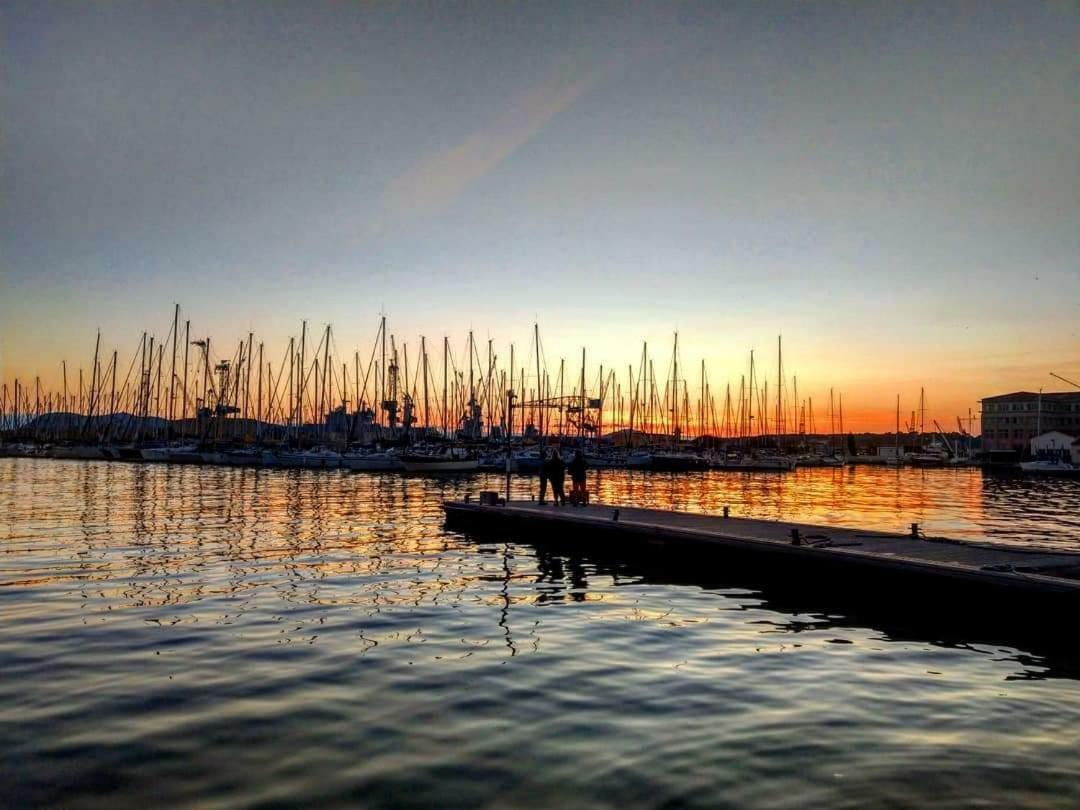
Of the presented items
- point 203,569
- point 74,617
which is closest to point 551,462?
point 203,569

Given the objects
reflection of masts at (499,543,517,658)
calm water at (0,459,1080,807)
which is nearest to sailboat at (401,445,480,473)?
reflection of masts at (499,543,517,658)

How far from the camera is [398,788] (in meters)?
7.73

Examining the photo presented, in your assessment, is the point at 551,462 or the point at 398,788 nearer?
the point at 398,788

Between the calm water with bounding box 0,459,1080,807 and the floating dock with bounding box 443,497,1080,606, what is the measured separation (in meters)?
0.78

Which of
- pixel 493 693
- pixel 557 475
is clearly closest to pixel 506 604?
pixel 493 693

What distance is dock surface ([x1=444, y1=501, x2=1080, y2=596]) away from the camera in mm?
16312

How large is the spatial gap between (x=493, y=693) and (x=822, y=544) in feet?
39.8

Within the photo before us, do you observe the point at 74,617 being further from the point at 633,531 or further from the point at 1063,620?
the point at 1063,620

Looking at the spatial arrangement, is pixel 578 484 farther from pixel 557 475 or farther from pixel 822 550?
pixel 822 550

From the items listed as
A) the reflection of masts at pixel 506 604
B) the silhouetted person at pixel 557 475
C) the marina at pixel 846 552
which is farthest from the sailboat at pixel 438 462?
the reflection of masts at pixel 506 604

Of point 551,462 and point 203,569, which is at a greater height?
point 551,462

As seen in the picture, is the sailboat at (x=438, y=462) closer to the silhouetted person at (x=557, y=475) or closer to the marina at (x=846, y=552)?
the silhouetted person at (x=557, y=475)

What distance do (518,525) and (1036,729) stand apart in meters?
21.3

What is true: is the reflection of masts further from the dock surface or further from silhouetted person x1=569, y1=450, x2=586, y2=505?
silhouetted person x1=569, y1=450, x2=586, y2=505
